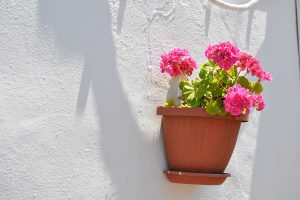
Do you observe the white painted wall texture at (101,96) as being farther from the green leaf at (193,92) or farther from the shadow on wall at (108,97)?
the green leaf at (193,92)

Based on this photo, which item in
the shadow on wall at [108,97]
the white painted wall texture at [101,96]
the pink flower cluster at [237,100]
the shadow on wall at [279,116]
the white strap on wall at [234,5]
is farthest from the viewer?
the shadow on wall at [279,116]

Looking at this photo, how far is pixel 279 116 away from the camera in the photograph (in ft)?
11.8

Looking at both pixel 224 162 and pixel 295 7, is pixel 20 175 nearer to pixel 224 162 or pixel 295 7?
pixel 224 162

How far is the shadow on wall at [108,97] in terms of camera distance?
7.86 ft

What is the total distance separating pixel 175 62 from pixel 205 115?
0.27 m

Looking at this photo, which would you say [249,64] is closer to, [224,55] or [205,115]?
[224,55]

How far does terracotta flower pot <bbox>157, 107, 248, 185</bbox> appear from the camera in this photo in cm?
265

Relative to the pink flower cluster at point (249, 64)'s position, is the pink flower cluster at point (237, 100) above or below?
below

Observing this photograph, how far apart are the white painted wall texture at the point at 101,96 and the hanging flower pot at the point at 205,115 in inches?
4.7

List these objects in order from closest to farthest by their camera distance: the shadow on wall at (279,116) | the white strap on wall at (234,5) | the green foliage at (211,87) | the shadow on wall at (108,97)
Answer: the shadow on wall at (108,97)
the green foliage at (211,87)
the white strap on wall at (234,5)
the shadow on wall at (279,116)

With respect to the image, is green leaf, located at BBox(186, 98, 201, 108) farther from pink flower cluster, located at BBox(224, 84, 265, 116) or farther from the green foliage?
pink flower cluster, located at BBox(224, 84, 265, 116)

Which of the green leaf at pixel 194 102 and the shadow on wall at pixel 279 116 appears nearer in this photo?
the green leaf at pixel 194 102

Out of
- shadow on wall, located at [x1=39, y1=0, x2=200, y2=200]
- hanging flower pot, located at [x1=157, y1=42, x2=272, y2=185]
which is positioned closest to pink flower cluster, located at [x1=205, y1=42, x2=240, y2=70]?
hanging flower pot, located at [x1=157, y1=42, x2=272, y2=185]

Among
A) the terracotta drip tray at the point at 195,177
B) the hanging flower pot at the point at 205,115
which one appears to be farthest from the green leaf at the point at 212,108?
the terracotta drip tray at the point at 195,177
